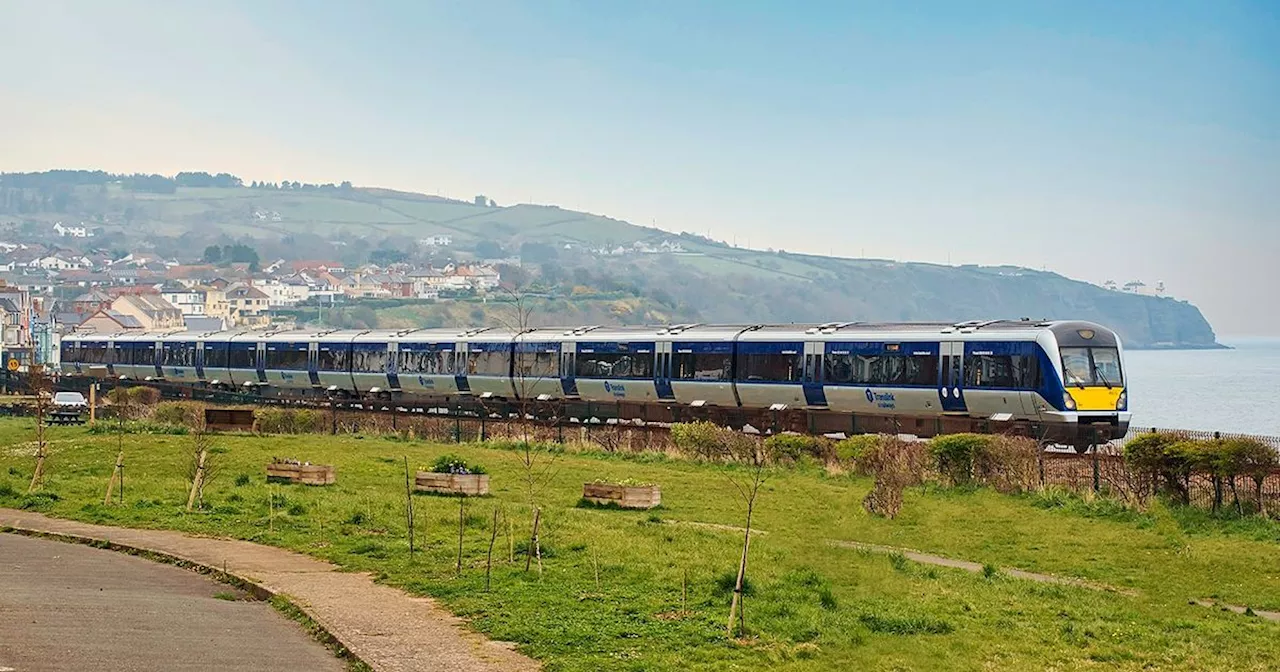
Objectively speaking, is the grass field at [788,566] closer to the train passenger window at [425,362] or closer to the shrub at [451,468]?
the shrub at [451,468]

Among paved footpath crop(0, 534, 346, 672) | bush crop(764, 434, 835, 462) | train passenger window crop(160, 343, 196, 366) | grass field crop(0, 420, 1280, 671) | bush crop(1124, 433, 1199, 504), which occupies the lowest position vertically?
paved footpath crop(0, 534, 346, 672)

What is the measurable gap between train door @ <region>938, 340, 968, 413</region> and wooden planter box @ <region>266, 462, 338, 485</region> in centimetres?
1777

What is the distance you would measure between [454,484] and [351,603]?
11348 mm

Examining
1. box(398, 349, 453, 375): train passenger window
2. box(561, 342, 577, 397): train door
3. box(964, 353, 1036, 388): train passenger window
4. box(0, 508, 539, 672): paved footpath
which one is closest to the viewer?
box(0, 508, 539, 672): paved footpath

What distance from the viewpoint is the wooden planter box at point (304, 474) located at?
30906 millimetres

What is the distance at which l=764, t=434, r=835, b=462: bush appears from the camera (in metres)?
35.6

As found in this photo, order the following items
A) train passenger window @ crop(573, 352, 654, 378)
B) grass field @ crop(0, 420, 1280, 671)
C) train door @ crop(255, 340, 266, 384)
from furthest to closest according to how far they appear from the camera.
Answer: train door @ crop(255, 340, 266, 384) → train passenger window @ crop(573, 352, 654, 378) → grass field @ crop(0, 420, 1280, 671)

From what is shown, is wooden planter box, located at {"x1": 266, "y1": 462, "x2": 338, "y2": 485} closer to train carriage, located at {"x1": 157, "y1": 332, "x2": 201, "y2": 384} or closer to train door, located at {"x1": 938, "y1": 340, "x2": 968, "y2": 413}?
train door, located at {"x1": 938, "y1": 340, "x2": 968, "y2": 413}

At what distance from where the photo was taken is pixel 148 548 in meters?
21.8

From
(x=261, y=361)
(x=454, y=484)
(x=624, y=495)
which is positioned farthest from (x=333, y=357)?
(x=624, y=495)

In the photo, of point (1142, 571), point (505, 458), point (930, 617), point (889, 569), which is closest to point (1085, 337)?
point (505, 458)

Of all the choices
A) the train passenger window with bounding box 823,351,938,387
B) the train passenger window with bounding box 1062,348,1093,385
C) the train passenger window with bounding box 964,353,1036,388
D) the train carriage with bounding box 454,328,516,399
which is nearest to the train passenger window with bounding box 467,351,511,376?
the train carriage with bounding box 454,328,516,399

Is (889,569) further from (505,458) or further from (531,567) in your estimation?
(505,458)

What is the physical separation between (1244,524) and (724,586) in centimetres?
1015
